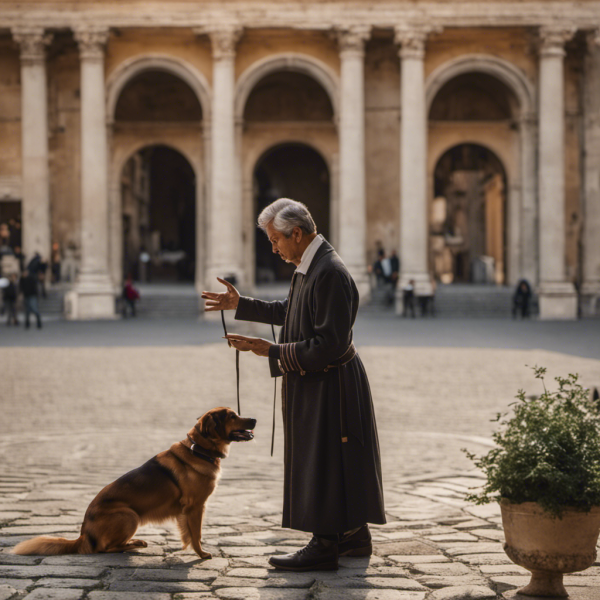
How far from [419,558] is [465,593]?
69 centimetres

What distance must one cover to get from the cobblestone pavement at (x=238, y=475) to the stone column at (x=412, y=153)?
13.6 meters

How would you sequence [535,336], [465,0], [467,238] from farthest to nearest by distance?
[467,238]
[465,0]
[535,336]

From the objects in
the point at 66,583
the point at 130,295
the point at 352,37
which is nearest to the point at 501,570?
the point at 66,583

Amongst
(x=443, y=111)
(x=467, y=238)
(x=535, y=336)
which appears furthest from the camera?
(x=467, y=238)

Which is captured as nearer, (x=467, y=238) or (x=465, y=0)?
(x=465, y=0)

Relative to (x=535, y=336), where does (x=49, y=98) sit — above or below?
above

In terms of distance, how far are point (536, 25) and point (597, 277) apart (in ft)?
26.9

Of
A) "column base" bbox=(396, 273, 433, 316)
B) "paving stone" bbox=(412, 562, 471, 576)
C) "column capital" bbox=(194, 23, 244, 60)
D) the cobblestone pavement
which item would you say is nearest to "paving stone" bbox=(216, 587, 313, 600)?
the cobblestone pavement

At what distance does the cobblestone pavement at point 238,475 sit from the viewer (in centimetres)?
428

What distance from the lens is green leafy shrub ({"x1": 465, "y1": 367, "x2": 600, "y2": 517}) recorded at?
380cm

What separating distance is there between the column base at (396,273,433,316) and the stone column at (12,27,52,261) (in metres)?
11.0

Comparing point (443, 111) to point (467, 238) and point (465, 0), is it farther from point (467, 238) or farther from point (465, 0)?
point (467, 238)

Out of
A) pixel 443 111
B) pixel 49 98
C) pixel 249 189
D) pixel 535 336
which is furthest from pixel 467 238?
pixel 535 336

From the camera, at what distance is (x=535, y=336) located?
67.4 feet
